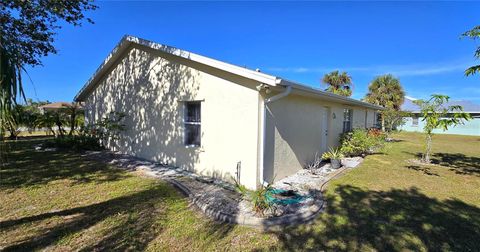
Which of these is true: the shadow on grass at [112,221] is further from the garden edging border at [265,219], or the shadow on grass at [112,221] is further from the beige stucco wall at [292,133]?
the beige stucco wall at [292,133]

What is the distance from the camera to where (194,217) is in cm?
460

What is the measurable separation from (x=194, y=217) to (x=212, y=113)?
3149 millimetres

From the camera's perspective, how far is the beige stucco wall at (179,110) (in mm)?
6207

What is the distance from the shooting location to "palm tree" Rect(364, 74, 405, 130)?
25.7 m

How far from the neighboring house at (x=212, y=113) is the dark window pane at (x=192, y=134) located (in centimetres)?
3

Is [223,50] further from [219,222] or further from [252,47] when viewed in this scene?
[219,222]

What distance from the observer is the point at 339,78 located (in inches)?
1045

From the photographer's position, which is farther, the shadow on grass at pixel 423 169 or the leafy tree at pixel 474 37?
the shadow on grass at pixel 423 169

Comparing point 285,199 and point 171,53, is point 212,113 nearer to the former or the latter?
point 171,53

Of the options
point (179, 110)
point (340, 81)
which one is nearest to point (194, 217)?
point (179, 110)

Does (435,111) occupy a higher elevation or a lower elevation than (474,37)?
lower

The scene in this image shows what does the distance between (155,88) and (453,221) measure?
878 cm

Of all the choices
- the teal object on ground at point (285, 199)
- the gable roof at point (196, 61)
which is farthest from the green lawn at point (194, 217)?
the gable roof at point (196, 61)

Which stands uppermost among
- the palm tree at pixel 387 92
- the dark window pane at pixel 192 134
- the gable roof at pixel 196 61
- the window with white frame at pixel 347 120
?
the palm tree at pixel 387 92
